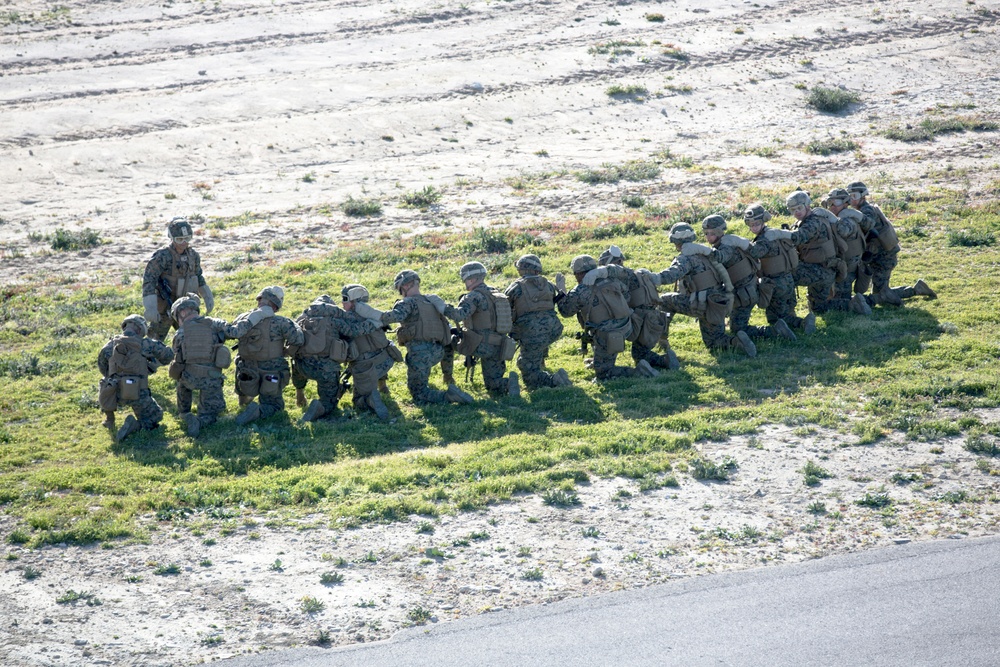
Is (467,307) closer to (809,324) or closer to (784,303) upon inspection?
(784,303)

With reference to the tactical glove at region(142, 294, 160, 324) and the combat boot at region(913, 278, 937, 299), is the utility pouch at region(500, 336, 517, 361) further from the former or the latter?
the combat boot at region(913, 278, 937, 299)

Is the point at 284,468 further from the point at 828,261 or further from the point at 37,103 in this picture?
the point at 37,103

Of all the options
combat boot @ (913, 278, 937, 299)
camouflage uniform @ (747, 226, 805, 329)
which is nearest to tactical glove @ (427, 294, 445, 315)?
camouflage uniform @ (747, 226, 805, 329)

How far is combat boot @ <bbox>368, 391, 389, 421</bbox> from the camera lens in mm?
15086

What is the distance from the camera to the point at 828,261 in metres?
17.9

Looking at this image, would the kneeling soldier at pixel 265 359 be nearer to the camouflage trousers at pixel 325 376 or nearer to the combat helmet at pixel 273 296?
the combat helmet at pixel 273 296

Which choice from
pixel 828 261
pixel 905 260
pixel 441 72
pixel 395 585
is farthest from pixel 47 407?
pixel 441 72

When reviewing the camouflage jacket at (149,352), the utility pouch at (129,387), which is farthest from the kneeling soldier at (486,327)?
the utility pouch at (129,387)

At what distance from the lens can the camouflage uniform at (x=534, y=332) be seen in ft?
52.9

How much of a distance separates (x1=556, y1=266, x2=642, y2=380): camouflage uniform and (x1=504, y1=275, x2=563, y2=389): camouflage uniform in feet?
1.07

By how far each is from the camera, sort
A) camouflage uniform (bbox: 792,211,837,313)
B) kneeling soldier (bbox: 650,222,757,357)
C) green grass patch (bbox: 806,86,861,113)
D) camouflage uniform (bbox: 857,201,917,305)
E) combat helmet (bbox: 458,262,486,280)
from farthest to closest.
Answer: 1. green grass patch (bbox: 806,86,861,113)
2. camouflage uniform (bbox: 857,201,917,305)
3. camouflage uniform (bbox: 792,211,837,313)
4. kneeling soldier (bbox: 650,222,757,357)
5. combat helmet (bbox: 458,262,486,280)

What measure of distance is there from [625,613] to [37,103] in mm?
32204

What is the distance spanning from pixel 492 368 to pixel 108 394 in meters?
5.21

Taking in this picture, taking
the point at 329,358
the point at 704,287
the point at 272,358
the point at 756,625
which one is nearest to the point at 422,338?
the point at 329,358
